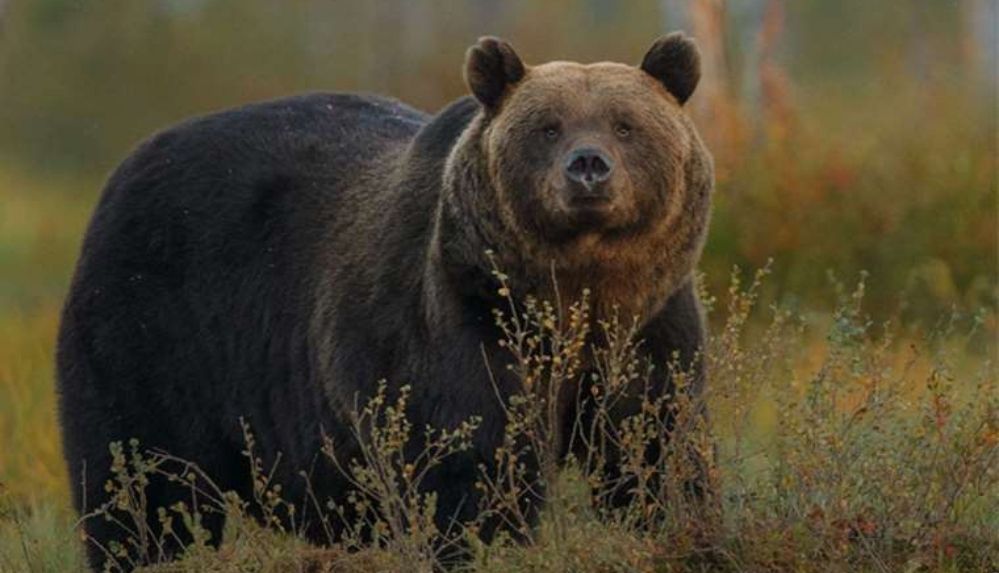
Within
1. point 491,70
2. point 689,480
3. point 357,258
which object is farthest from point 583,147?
point 357,258

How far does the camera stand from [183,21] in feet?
73.7

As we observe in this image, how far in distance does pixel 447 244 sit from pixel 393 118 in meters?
1.30

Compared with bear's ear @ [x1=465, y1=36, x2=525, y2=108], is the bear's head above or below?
below

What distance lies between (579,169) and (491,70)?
1.98ft

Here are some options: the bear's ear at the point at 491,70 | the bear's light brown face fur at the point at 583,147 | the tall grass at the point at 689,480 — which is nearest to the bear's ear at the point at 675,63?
the bear's light brown face fur at the point at 583,147

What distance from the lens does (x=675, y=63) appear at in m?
7.01

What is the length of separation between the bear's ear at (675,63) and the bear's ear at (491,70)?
1.27 ft

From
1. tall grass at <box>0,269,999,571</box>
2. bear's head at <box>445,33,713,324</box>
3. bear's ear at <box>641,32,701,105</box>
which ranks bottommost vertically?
tall grass at <box>0,269,999,571</box>

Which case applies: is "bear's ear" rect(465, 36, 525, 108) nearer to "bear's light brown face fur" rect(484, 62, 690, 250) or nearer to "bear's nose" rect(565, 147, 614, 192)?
"bear's light brown face fur" rect(484, 62, 690, 250)

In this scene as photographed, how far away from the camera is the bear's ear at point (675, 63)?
275 inches

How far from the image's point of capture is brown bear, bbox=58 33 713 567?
22.1 feet

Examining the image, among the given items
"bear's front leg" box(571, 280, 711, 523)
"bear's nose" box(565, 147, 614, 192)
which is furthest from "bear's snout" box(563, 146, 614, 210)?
"bear's front leg" box(571, 280, 711, 523)

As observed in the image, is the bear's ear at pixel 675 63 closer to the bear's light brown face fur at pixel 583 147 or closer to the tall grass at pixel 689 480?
the bear's light brown face fur at pixel 583 147

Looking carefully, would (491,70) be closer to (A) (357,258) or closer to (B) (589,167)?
(B) (589,167)
